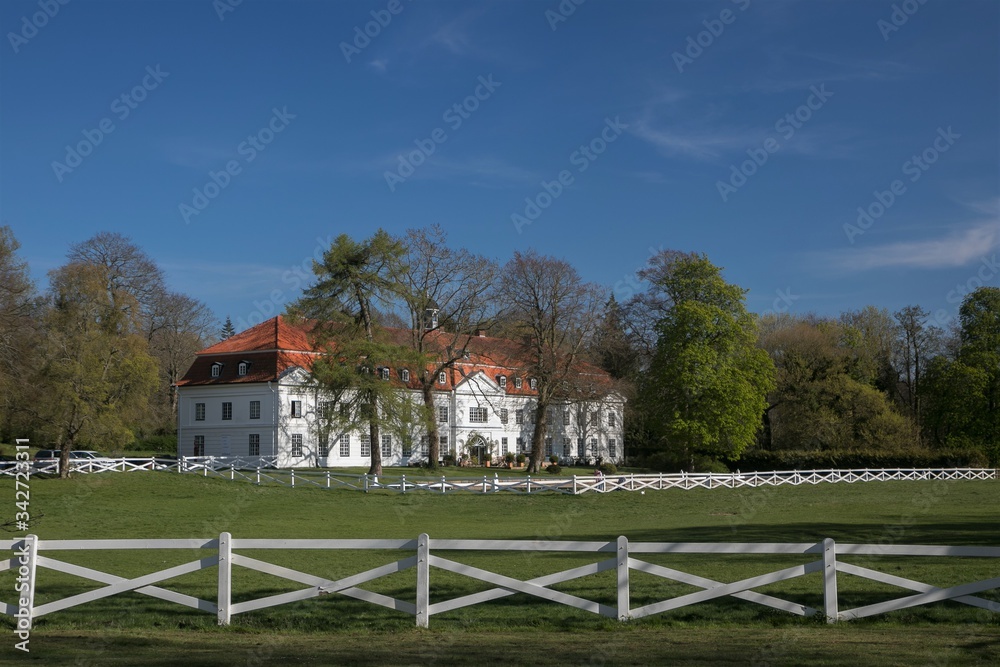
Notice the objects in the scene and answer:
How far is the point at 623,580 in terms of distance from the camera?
10.8m

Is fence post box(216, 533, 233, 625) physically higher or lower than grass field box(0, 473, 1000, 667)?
higher

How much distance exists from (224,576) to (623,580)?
4620 mm

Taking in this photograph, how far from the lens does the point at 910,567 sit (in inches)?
605

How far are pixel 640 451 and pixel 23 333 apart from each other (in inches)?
1947

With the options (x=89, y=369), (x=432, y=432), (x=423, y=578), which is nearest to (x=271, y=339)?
(x=432, y=432)

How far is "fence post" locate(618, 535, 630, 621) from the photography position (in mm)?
10711

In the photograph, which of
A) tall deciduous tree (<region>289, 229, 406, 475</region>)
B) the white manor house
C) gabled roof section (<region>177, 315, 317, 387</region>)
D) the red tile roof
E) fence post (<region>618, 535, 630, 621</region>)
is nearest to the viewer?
fence post (<region>618, 535, 630, 621</region>)

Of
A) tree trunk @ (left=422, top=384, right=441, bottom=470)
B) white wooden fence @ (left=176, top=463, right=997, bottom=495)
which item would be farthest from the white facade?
white wooden fence @ (left=176, top=463, right=997, bottom=495)

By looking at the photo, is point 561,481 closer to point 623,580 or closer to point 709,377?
point 709,377

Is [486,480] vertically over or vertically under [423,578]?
under

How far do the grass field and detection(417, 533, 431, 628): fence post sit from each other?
0.18 m

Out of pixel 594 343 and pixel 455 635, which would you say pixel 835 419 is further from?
pixel 455 635

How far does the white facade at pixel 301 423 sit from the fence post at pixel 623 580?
46.3m

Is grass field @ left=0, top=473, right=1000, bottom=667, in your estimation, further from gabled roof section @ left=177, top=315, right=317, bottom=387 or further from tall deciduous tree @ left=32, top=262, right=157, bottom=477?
gabled roof section @ left=177, top=315, right=317, bottom=387
